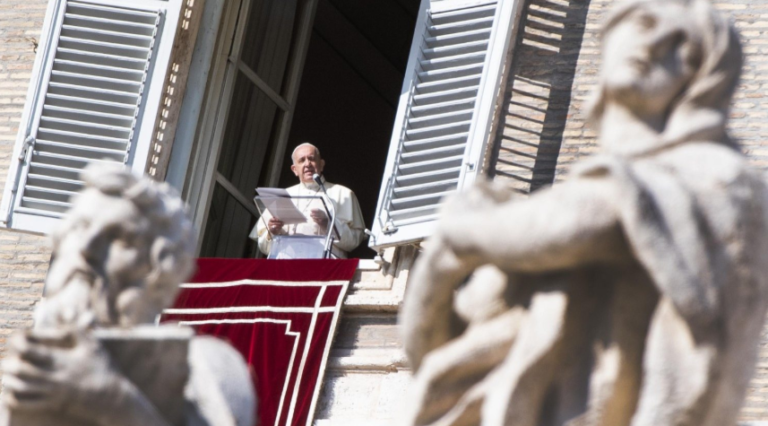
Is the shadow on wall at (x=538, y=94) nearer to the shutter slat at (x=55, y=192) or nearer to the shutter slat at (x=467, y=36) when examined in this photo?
the shutter slat at (x=467, y=36)

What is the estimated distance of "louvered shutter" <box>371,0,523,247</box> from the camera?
485 inches

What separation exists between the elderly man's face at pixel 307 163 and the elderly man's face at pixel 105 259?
29.4 feet

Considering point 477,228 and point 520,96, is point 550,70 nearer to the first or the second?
point 520,96

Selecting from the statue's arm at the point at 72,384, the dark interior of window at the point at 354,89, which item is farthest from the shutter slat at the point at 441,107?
the statue's arm at the point at 72,384

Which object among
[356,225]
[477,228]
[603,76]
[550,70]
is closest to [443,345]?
[477,228]

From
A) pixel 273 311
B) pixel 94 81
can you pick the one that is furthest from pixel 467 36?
pixel 94 81

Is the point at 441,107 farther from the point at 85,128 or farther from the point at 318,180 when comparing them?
the point at 85,128

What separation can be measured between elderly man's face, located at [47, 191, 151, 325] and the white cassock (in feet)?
28.5

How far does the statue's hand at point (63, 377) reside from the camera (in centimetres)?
389

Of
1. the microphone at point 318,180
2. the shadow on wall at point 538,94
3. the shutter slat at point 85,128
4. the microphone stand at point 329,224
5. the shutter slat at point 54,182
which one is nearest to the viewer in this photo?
the shadow on wall at point 538,94

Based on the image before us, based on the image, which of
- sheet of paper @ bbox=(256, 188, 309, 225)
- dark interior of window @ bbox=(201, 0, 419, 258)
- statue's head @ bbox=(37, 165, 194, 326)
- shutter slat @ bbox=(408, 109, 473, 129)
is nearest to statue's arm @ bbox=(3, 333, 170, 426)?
statue's head @ bbox=(37, 165, 194, 326)

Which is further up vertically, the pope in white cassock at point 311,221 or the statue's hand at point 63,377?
the pope in white cassock at point 311,221

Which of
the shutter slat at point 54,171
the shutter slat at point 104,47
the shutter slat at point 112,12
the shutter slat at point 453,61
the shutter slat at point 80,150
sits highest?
the shutter slat at point 453,61

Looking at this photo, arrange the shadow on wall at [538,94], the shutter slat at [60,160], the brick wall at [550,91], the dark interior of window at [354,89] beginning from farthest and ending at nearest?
1. the dark interior of window at [354,89]
2. the shutter slat at [60,160]
3. the shadow on wall at [538,94]
4. the brick wall at [550,91]
